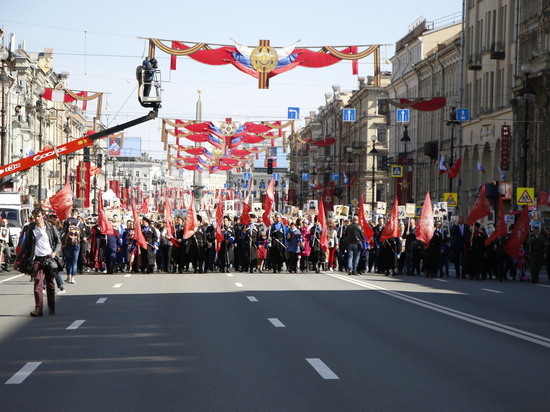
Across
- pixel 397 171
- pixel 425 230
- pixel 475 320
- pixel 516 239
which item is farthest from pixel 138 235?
pixel 397 171

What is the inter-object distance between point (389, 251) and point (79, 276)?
9.27 metres

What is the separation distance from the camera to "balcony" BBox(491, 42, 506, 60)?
6031 centimetres

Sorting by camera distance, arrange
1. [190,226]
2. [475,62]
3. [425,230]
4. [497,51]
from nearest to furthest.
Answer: [425,230] < [190,226] < [497,51] < [475,62]

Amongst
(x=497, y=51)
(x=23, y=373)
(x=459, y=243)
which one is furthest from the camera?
(x=497, y=51)

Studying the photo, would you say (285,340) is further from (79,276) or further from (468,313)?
(79,276)

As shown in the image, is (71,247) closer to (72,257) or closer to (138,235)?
(72,257)

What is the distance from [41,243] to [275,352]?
6.27m

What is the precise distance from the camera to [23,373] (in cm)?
1091

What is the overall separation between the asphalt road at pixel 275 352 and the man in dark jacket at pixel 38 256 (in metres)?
0.38

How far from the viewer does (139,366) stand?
37.4 ft

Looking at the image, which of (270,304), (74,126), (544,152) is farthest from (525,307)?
(74,126)

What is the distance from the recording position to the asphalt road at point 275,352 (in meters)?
9.38

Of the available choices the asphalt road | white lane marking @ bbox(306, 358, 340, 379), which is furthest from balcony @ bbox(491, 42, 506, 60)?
white lane marking @ bbox(306, 358, 340, 379)

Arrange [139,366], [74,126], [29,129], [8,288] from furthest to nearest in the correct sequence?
[74,126] < [29,129] < [8,288] < [139,366]
